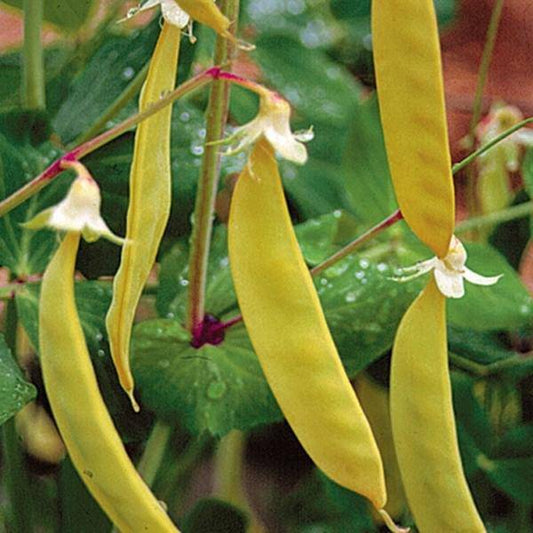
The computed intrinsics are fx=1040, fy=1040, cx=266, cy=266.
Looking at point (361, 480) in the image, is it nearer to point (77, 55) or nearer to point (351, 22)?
point (77, 55)

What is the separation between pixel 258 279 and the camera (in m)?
0.30

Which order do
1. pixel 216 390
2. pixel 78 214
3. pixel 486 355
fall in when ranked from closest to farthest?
pixel 78 214
pixel 216 390
pixel 486 355

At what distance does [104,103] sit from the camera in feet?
1.53

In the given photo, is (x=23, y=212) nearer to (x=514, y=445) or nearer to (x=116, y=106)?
(x=116, y=106)

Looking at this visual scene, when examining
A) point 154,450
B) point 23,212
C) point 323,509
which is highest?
point 23,212

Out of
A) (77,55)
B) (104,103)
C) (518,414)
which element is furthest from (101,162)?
(518,414)

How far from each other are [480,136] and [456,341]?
0.11m

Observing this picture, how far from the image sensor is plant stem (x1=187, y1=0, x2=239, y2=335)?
34cm

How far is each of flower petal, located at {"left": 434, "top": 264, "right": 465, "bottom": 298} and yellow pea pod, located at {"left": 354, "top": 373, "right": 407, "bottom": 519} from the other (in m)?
0.20

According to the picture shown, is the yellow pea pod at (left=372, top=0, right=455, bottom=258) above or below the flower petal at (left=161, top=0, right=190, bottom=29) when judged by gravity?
below

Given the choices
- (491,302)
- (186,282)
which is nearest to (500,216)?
(491,302)

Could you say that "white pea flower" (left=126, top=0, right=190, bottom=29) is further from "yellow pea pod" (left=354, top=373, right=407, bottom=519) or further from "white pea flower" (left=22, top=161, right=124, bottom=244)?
"yellow pea pod" (left=354, top=373, right=407, bottom=519)

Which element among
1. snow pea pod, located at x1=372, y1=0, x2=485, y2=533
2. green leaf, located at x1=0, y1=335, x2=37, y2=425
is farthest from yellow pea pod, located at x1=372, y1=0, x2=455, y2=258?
green leaf, located at x1=0, y1=335, x2=37, y2=425

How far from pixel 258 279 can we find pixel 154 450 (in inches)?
7.0
